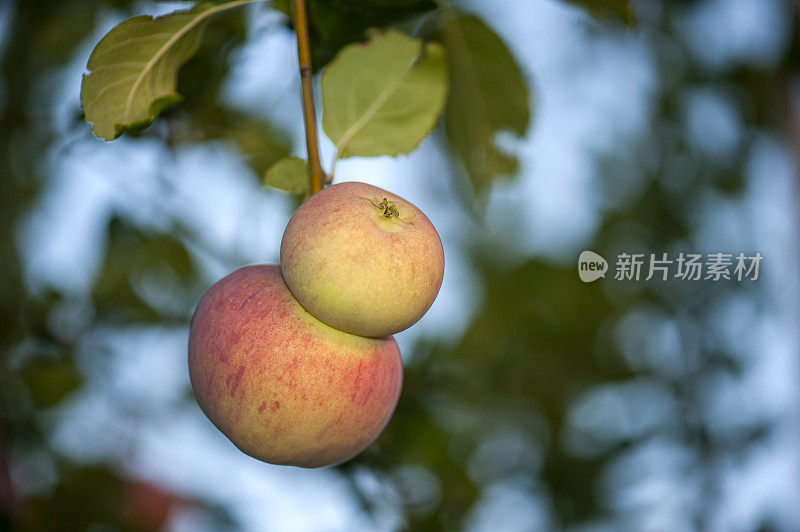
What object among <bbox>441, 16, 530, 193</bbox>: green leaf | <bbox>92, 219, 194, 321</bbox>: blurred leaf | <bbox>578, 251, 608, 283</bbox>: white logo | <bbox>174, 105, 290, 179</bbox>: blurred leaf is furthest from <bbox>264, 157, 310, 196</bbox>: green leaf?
<bbox>92, 219, 194, 321</bbox>: blurred leaf

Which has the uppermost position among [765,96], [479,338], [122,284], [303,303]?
[303,303]

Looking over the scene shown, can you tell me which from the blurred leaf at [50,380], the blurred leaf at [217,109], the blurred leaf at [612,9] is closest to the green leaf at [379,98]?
the blurred leaf at [612,9]

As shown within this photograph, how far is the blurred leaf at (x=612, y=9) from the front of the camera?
91 cm

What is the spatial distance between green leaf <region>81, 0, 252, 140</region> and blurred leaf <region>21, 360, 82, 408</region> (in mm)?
1035

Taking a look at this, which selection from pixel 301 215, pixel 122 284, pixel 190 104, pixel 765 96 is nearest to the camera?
pixel 301 215

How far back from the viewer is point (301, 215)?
0.61 metres

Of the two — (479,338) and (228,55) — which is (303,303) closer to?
(228,55)

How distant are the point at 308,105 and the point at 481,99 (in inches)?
19.1

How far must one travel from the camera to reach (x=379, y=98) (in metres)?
0.79

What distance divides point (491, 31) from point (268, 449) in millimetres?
691

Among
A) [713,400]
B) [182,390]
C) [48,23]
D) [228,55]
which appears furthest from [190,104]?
[713,400]

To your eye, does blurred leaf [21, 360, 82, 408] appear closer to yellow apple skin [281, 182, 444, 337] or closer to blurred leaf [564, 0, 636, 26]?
yellow apple skin [281, 182, 444, 337]

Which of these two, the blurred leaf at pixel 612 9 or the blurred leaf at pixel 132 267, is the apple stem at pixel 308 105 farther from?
the blurred leaf at pixel 132 267

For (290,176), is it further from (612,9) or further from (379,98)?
(612,9)
